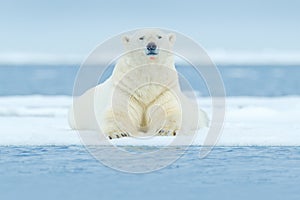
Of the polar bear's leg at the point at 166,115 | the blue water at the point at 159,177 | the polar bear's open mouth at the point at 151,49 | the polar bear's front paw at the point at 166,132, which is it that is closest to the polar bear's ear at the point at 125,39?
the polar bear's open mouth at the point at 151,49

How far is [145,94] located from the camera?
540 centimetres

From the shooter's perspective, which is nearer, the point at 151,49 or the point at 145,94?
the point at 151,49

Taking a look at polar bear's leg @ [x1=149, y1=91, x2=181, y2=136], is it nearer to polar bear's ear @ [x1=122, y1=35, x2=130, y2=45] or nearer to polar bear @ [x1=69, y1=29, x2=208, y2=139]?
polar bear @ [x1=69, y1=29, x2=208, y2=139]

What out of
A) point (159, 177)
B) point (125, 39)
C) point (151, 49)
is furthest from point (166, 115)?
point (159, 177)

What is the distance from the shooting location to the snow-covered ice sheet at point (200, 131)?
525 cm

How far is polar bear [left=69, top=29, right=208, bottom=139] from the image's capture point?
5293 millimetres

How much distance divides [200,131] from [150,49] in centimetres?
90

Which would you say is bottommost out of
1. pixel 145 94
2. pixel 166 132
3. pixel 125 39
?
pixel 166 132

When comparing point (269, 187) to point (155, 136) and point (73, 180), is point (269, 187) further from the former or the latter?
point (155, 136)

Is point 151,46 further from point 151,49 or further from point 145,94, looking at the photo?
point 145,94

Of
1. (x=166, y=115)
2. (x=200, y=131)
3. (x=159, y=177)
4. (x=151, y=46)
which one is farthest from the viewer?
(x=200, y=131)

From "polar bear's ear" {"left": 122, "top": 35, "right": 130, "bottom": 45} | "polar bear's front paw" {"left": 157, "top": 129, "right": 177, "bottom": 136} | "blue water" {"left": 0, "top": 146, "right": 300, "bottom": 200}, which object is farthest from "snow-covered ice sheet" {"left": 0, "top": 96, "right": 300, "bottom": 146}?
"polar bear's ear" {"left": 122, "top": 35, "right": 130, "bottom": 45}

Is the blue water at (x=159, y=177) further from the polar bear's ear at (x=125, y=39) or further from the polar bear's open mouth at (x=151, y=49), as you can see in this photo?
the polar bear's ear at (x=125, y=39)

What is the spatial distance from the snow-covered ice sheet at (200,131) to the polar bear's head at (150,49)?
1.94ft
